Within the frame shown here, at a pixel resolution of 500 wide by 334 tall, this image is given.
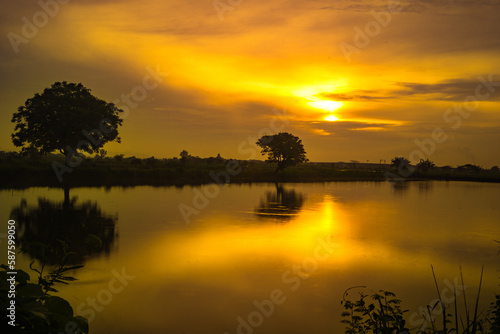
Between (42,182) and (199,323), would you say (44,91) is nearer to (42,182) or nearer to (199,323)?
(42,182)

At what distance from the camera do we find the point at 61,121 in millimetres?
46656

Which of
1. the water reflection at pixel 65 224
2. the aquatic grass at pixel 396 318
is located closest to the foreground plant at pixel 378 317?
the aquatic grass at pixel 396 318

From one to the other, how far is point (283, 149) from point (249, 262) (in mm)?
70159

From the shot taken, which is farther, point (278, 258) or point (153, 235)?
point (153, 235)

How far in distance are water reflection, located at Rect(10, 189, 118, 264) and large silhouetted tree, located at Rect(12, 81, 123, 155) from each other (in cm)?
1977

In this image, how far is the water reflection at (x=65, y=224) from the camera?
14786 millimetres

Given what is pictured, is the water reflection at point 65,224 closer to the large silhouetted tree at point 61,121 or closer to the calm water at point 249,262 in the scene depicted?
the calm water at point 249,262

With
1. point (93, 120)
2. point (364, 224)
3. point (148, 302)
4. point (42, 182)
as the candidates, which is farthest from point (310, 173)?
point (148, 302)

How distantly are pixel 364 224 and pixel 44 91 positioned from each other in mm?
40516

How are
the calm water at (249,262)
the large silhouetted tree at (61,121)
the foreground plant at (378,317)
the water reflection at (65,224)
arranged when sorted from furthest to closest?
the large silhouetted tree at (61,121)
the water reflection at (65,224)
the calm water at (249,262)
the foreground plant at (378,317)

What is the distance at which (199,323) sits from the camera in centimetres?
881

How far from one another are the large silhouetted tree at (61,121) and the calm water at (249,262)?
66.2 ft


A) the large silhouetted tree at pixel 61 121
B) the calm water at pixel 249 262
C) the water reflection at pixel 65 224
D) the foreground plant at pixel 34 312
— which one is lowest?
the calm water at pixel 249 262

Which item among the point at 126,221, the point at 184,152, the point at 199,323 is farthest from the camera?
the point at 184,152
